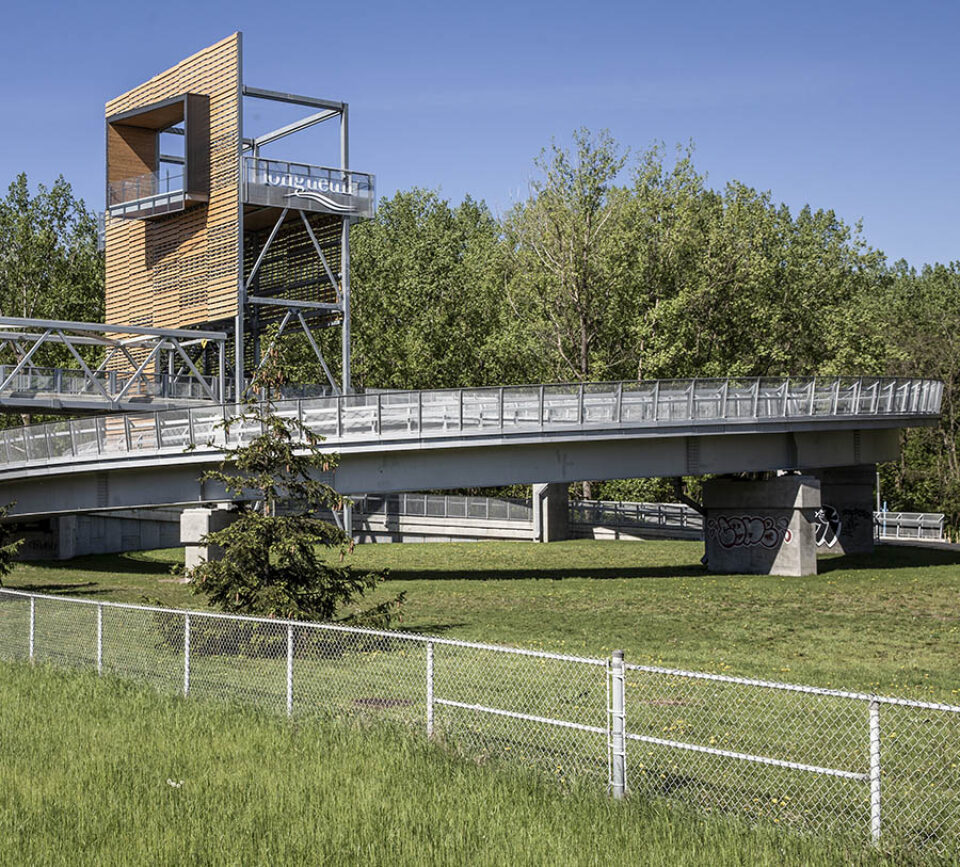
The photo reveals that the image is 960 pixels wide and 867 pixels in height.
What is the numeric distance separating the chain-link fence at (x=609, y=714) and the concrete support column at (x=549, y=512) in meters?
33.1

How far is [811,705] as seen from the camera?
56.2ft

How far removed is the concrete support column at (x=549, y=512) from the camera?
5606 centimetres

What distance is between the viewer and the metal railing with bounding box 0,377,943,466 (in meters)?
36.7

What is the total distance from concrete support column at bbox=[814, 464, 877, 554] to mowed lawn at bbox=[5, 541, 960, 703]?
144 centimetres

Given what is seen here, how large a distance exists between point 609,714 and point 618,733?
0.54 metres

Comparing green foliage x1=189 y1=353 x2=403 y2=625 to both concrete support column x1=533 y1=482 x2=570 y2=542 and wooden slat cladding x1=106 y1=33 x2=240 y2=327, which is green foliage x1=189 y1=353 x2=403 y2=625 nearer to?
wooden slat cladding x1=106 y1=33 x2=240 y2=327

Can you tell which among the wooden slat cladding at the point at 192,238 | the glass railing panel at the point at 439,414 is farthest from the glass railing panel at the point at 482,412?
the wooden slat cladding at the point at 192,238

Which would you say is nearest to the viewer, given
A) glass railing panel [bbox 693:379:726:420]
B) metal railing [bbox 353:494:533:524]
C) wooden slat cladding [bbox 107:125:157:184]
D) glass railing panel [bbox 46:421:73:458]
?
glass railing panel [bbox 46:421:73:458]

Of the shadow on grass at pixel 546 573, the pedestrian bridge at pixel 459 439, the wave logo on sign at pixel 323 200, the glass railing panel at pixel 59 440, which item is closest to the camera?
the pedestrian bridge at pixel 459 439

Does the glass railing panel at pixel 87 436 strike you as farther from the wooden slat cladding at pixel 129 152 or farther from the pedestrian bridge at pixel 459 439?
the wooden slat cladding at pixel 129 152

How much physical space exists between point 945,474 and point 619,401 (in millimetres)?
44913

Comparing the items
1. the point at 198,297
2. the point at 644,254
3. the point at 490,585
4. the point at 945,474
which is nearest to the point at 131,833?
the point at 490,585

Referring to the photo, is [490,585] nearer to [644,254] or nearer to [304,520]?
[304,520]

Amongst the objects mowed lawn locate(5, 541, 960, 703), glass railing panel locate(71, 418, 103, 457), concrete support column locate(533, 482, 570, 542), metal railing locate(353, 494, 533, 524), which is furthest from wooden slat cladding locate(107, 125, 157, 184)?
glass railing panel locate(71, 418, 103, 457)
